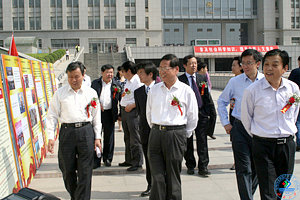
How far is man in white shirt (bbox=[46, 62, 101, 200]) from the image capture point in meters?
3.77

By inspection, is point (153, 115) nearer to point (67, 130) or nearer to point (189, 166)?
point (67, 130)

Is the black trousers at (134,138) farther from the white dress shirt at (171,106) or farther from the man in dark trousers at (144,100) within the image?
the white dress shirt at (171,106)

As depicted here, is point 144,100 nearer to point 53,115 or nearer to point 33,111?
point 53,115

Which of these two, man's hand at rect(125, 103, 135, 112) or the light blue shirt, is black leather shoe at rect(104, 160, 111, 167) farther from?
the light blue shirt

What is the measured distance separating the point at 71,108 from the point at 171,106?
46.9 inches

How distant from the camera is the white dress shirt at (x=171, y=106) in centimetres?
357

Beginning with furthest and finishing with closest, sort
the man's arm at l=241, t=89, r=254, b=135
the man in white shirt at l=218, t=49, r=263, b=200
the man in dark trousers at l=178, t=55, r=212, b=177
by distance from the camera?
the man in dark trousers at l=178, t=55, r=212, b=177 → the man in white shirt at l=218, t=49, r=263, b=200 → the man's arm at l=241, t=89, r=254, b=135

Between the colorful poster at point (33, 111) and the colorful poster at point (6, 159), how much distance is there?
1270mm

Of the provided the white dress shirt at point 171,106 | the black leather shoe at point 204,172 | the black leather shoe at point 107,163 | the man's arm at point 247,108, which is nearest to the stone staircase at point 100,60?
the black leather shoe at point 107,163

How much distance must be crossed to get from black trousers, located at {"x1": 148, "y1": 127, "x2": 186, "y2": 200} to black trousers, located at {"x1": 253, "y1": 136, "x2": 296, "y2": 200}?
87cm

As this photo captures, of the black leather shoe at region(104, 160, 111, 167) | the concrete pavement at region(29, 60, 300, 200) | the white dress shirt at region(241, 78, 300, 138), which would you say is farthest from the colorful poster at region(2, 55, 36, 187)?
the white dress shirt at region(241, 78, 300, 138)

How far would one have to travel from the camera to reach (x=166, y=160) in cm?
356

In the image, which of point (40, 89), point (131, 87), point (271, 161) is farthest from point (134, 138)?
point (271, 161)

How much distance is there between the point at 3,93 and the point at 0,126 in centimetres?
49
